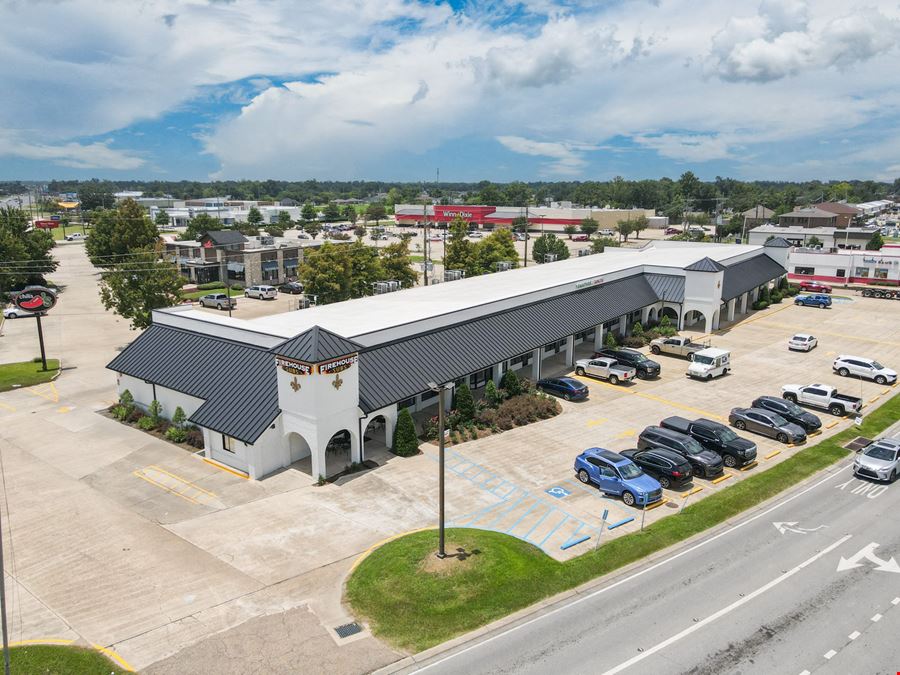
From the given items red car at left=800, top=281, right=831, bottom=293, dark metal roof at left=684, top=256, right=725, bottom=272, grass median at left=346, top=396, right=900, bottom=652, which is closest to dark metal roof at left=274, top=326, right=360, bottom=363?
grass median at left=346, top=396, right=900, bottom=652

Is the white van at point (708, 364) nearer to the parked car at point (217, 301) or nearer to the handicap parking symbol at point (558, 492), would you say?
the handicap parking symbol at point (558, 492)

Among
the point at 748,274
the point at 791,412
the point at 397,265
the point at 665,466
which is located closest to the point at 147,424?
the point at 665,466

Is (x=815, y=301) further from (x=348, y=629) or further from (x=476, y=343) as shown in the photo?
(x=348, y=629)

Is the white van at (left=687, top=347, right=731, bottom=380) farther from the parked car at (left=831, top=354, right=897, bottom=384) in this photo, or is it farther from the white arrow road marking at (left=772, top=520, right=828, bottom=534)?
the white arrow road marking at (left=772, top=520, right=828, bottom=534)

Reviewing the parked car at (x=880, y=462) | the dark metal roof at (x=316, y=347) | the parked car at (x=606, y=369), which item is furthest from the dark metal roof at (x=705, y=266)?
the dark metal roof at (x=316, y=347)

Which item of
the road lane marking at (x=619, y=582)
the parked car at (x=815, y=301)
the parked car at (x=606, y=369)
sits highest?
the parked car at (x=815, y=301)
